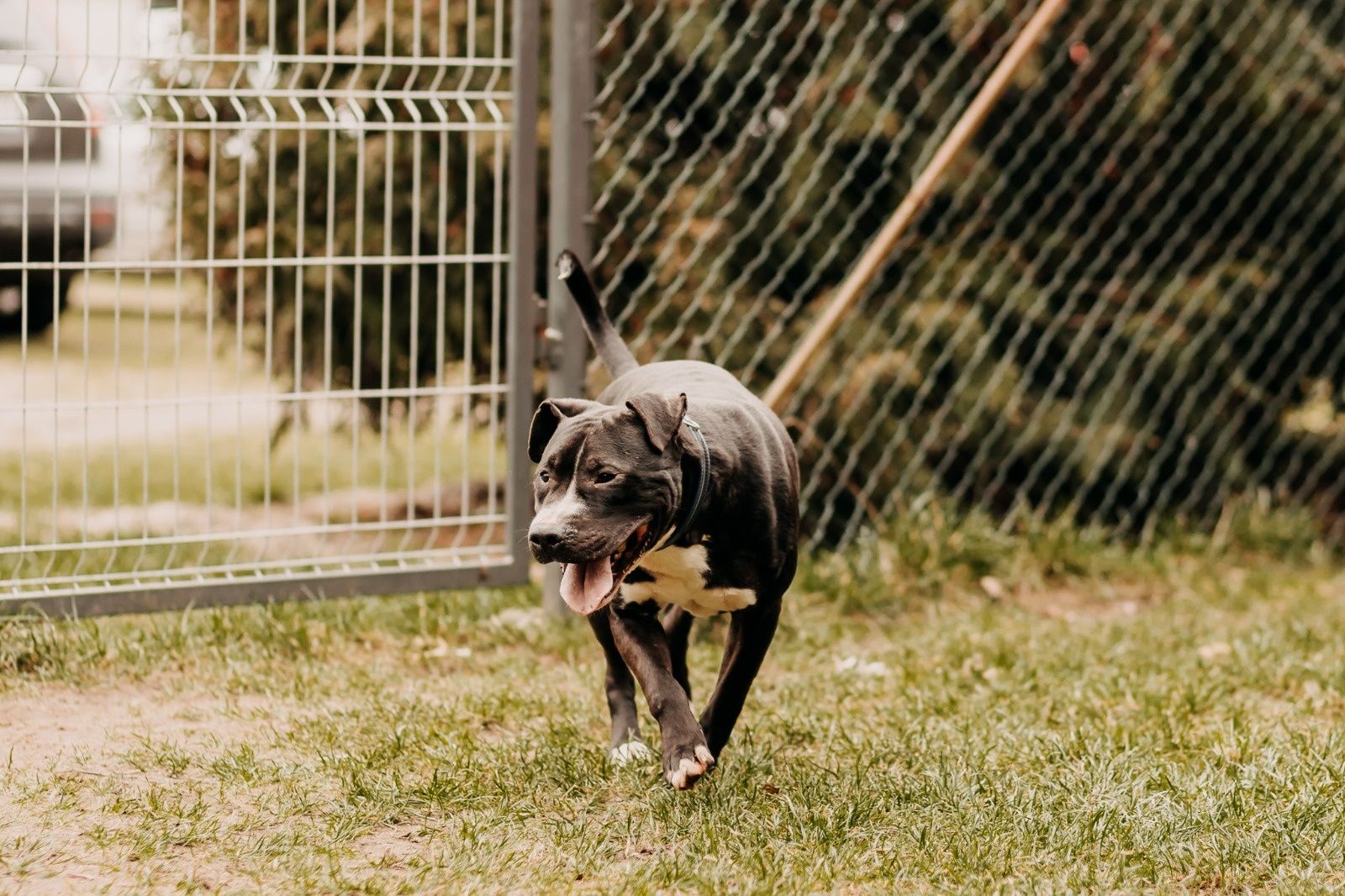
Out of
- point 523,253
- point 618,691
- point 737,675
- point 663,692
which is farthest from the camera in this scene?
point 523,253

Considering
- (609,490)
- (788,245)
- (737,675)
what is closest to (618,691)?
(737,675)

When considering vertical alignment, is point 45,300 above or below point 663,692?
above

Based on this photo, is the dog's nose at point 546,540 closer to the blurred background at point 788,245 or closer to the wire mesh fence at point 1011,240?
the blurred background at point 788,245

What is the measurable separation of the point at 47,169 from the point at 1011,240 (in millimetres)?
3329

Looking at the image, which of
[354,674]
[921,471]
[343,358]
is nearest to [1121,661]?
[921,471]

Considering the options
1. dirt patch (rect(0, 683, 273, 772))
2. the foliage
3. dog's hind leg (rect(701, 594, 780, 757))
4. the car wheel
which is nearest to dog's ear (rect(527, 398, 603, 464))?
dog's hind leg (rect(701, 594, 780, 757))

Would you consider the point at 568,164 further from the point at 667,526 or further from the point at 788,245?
the point at 667,526

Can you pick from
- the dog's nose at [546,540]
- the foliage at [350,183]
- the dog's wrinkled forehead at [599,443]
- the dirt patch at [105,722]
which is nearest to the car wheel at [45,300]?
the foliage at [350,183]

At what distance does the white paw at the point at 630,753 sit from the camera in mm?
3471

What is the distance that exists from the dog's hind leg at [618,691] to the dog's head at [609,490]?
0.55 metres

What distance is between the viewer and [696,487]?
3.15 metres

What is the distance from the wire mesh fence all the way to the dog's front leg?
6.55 ft

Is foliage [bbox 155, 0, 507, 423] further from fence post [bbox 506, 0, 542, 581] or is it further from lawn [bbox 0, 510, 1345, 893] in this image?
lawn [bbox 0, 510, 1345, 893]

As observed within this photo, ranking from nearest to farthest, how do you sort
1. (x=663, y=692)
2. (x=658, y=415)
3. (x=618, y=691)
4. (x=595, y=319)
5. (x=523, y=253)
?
(x=658, y=415) < (x=663, y=692) < (x=618, y=691) < (x=595, y=319) < (x=523, y=253)
